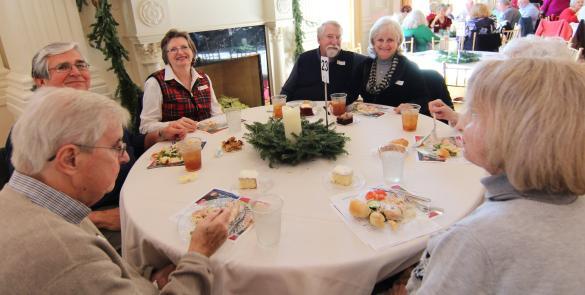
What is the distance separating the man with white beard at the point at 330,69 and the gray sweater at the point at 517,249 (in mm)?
2240

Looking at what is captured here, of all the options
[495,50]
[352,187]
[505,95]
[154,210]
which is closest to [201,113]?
[154,210]

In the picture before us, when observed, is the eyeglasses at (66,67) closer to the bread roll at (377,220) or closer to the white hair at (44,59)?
the white hair at (44,59)

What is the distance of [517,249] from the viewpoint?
0.68m

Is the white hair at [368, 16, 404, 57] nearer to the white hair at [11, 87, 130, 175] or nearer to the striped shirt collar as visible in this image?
the white hair at [11, 87, 130, 175]

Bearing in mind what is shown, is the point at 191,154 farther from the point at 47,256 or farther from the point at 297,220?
the point at 47,256

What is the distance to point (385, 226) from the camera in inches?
43.9

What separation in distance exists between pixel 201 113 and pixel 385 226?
1.74 m

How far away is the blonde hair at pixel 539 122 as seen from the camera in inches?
26.7

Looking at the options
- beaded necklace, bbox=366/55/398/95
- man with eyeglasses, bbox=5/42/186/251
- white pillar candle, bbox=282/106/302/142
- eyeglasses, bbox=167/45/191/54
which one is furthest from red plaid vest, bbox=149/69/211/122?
beaded necklace, bbox=366/55/398/95

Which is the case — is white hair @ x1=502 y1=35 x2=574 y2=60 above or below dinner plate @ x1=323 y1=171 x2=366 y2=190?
above

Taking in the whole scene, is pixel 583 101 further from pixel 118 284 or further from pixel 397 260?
pixel 118 284

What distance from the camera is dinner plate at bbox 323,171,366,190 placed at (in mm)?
1358

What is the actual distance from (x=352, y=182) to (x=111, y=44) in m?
2.67

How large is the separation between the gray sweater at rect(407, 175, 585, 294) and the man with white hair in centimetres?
64
